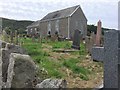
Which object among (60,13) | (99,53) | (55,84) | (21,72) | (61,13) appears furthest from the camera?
(60,13)

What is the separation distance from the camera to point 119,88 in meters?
4.15

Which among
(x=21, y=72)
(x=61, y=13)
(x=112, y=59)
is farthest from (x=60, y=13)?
(x=112, y=59)

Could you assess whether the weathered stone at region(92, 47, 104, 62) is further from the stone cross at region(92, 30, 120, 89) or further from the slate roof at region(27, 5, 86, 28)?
the slate roof at region(27, 5, 86, 28)

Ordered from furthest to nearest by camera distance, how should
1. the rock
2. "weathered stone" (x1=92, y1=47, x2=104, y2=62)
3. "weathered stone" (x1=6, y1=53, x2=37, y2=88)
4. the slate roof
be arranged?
the slate roof, "weathered stone" (x1=92, y1=47, x2=104, y2=62), "weathered stone" (x1=6, y1=53, x2=37, y2=88), the rock

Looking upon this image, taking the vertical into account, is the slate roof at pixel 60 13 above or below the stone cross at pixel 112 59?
above

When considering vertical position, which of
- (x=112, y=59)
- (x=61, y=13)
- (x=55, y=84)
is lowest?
(x=55, y=84)

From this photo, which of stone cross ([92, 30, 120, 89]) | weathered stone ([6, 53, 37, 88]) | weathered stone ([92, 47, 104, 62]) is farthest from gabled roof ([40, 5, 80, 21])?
stone cross ([92, 30, 120, 89])

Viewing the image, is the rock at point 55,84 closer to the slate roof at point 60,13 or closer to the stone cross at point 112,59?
the stone cross at point 112,59

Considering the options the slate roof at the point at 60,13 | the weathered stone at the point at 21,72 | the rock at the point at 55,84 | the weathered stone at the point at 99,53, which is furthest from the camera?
the slate roof at the point at 60,13

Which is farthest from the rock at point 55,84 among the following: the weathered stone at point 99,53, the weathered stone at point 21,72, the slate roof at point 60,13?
the slate roof at point 60,13

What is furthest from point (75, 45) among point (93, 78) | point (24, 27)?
point (24, 27)

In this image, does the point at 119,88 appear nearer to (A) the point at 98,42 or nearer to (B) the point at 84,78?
(B) the point at 84,78

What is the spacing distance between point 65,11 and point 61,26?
3.09 metres

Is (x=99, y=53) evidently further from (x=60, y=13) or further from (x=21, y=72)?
(x=60, y=13)
